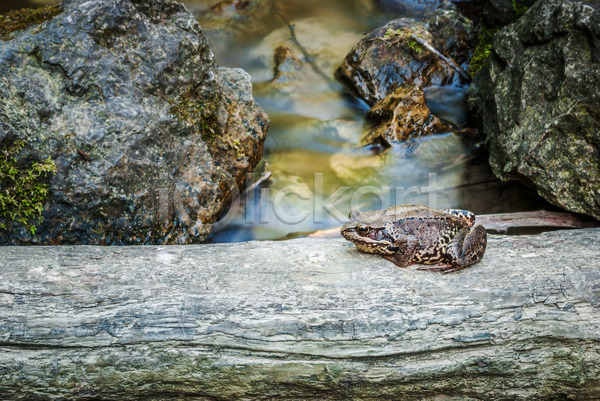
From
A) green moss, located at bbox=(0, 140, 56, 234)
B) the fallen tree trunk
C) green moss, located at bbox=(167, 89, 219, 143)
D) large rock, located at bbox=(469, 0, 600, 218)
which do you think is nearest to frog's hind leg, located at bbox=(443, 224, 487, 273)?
the fallen tree trunk

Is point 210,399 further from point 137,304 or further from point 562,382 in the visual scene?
point 562,382

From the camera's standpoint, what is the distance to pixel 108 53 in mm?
5371

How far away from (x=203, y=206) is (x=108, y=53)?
204cm

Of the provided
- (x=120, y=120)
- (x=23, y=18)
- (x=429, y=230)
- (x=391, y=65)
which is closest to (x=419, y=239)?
(x=429, y=230)

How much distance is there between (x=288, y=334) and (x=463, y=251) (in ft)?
5.68

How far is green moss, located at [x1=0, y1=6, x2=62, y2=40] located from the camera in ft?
16.9

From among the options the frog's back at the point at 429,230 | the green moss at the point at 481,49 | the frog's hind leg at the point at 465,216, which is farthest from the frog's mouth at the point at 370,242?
the green moss at the point at 481,49

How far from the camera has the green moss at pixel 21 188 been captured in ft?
15.4

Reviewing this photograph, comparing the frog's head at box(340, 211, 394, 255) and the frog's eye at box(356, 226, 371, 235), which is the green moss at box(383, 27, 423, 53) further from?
the frog's eye at box(356, 226, 371, 235)

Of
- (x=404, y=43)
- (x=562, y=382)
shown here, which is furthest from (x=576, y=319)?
(x=404, y=43)

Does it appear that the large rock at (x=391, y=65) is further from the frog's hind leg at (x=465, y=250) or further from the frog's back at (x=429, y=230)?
the frog's hind leg at (x=465, y=250)

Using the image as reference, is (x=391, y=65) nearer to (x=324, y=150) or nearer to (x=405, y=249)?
(x=324, y=150)

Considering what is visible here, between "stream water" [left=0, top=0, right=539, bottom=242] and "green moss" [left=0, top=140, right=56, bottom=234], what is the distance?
2.12 meters

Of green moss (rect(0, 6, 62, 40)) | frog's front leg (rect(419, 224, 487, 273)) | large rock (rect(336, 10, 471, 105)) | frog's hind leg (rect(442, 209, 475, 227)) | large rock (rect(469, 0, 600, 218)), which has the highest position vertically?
large rock (rect(336, 10, 471, 105))
